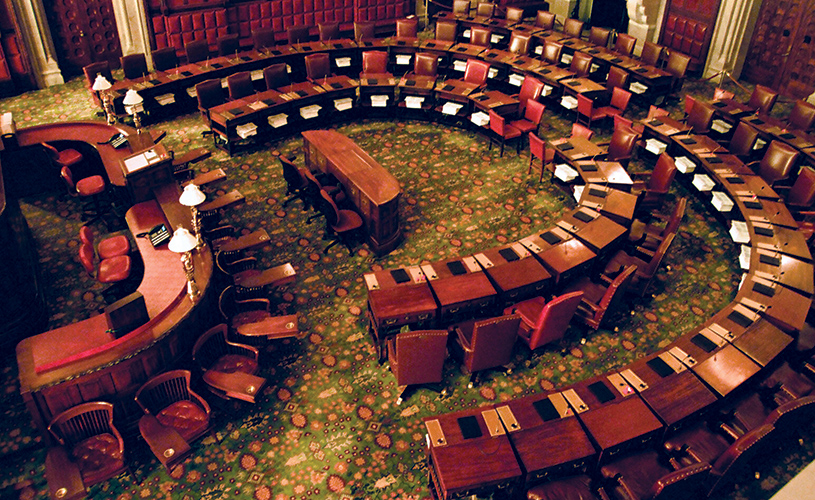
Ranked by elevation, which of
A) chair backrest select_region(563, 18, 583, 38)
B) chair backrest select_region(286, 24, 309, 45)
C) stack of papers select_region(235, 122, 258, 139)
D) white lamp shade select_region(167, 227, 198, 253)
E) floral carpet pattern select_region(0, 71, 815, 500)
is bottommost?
floral carpet pattern select_region(0, 71, 815, 500)

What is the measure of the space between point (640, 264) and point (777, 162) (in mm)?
3547

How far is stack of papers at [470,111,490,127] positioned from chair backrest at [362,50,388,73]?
7.75 feet

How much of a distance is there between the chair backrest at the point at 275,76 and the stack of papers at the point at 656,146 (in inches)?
273

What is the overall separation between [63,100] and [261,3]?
16.8 ft

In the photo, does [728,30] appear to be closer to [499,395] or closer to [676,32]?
[676,32]

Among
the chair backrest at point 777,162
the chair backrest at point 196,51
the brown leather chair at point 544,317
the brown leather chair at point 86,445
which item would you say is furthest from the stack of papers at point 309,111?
the chair backrest at point 777,162

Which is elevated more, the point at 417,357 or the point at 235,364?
the point at 417,357

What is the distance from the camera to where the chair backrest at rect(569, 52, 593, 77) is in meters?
11.6

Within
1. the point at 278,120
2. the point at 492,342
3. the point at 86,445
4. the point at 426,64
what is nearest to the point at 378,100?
the point at 426,64

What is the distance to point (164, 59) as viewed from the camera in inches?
459

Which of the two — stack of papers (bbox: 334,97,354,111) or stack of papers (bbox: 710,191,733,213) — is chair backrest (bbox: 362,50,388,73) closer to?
stack of papers (bbox: 334,97,354,111)

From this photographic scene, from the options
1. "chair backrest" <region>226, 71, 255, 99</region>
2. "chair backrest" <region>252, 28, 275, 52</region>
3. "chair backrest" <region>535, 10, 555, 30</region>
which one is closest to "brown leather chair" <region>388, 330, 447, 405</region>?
"chair backrest" <region>226, 71, 255, 99</region>

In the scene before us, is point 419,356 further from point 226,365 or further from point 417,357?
point 226,365

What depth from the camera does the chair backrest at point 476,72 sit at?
11250 mm
